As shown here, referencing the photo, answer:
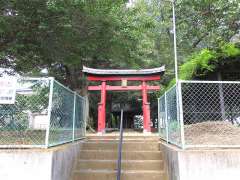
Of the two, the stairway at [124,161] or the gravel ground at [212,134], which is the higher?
the gravel ground at [212,134]

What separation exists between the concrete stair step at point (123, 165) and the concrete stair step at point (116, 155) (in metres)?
0.36

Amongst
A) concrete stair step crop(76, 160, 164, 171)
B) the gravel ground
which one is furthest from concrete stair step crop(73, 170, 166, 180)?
Answer: the gravel ground

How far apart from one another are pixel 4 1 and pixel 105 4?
2.36 metres

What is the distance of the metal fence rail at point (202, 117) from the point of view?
5.03 meters

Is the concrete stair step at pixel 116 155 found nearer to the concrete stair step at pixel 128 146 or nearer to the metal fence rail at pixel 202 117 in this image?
the concrete stair step at pixel 128 146

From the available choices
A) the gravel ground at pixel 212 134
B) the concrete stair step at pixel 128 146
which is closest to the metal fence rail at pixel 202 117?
the gravel ground at pixel 212 134

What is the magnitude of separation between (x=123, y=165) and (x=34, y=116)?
2431mm

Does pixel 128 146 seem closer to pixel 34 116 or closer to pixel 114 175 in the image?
pixel 114 175

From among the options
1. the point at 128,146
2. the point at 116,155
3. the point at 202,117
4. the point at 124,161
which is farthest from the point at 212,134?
the point at 202,117

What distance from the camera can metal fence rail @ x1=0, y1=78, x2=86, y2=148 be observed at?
15.4 ft

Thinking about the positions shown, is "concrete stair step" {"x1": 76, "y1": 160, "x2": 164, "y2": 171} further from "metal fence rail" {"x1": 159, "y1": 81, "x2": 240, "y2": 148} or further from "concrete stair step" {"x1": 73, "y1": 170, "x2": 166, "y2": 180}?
"metal fence rail" {"x1": 159, "y1": 81, "x2": 240, "y2": 148}

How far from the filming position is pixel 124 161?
641 centimetres

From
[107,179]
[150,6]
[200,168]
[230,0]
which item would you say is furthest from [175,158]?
[150,6]

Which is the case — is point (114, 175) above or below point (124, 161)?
below
